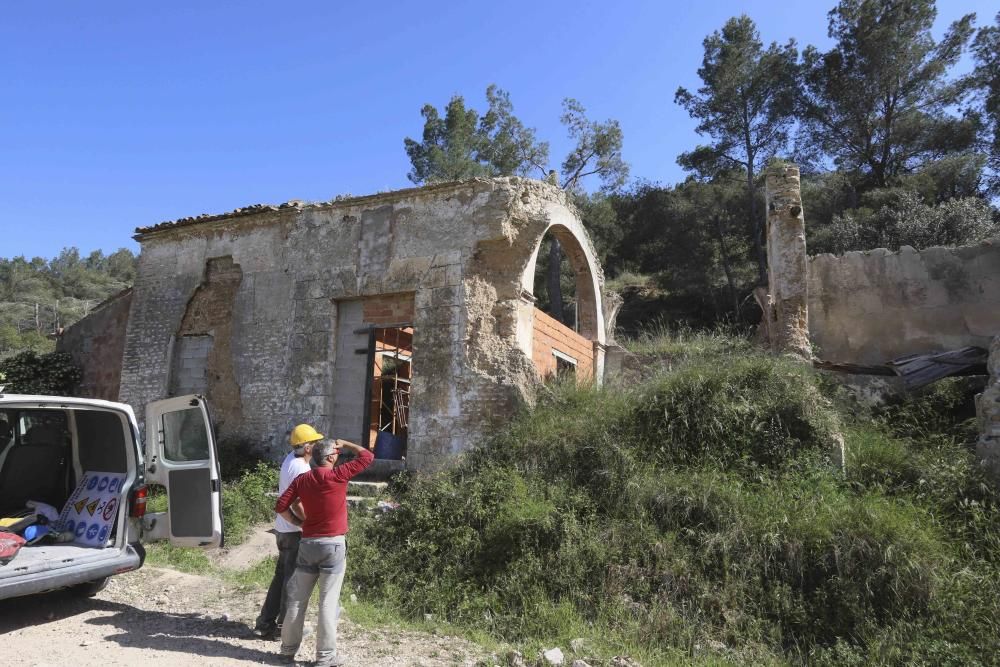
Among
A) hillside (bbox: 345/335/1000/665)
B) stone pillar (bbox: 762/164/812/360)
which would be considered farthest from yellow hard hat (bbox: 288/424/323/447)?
stone pillar (bbox: 762/164/812/360)

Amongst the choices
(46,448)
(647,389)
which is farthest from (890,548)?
(46,448)

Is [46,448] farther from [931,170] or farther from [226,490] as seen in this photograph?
[931,170]

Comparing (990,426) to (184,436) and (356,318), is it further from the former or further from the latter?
(356,318)

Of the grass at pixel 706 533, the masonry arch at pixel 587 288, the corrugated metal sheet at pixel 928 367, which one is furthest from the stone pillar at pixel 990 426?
the masonry arch at pixel 587 288

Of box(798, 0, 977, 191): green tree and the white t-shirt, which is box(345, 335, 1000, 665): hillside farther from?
box(798, 0, 977, 191): green tree

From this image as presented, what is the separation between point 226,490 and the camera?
8398 mm

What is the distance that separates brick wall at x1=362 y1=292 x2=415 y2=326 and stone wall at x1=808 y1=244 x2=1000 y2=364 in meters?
7.04

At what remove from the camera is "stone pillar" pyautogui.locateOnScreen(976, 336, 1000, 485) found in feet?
19.6

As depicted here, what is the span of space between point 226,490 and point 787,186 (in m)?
9.60

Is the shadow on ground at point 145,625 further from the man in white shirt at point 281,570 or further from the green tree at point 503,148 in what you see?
the green tree at point 503,148

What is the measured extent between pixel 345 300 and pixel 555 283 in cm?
1350

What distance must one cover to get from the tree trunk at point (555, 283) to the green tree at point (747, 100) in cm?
690

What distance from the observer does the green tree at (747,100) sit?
22359 millimetres

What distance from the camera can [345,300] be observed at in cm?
982
